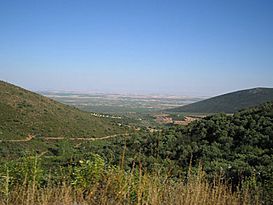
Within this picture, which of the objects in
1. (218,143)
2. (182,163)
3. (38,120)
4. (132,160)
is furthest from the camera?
(38,120)

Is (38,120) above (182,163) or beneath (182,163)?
beneath

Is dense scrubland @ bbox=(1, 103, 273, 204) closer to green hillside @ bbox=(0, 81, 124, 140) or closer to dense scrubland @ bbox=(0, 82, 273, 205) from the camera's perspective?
dense scrubland @ bbox=(0, 82, 273, 205)

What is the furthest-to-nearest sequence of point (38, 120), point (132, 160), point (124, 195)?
point (38, 120)
point (132, 160)
point (124, 195)

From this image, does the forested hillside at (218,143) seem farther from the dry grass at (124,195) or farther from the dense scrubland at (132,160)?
the dry grass at (124,195)

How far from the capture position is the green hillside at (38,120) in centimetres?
4138

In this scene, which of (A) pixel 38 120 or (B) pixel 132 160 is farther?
(A) pixel 38 120

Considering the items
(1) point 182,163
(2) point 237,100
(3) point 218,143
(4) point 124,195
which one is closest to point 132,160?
(1) point 182,163

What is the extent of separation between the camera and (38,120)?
149ft

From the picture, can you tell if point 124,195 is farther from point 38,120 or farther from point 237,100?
point 237,100

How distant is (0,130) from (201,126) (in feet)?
80.4

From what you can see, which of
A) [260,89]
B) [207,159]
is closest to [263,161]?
[207,159]

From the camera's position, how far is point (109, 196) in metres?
4.54

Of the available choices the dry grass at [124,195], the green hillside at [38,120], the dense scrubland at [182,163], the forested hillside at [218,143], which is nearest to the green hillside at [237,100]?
the green hillside at [38,120]

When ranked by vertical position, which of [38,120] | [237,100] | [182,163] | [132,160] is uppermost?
[237,100]
